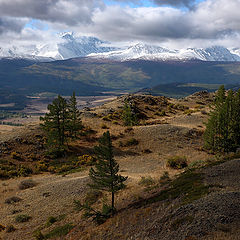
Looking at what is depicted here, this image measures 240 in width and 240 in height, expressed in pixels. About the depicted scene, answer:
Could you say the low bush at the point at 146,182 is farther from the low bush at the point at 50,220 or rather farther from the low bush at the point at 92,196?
the low bush at the point at 50,220

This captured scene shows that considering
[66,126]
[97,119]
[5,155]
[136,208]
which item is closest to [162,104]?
[97,119]

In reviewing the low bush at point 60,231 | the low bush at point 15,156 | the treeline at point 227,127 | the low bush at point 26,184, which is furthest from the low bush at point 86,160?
the low bush at point 60,231

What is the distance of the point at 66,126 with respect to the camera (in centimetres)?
5188

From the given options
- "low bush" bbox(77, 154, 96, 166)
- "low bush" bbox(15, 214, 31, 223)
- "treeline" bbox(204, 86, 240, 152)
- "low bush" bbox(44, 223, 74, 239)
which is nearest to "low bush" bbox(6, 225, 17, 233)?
"low bush" bbox(15, 214, 31, 223)

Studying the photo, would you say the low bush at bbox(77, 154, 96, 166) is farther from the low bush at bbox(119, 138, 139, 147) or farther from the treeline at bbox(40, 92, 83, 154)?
the low bush at bbox(119, 138, 139, 147)

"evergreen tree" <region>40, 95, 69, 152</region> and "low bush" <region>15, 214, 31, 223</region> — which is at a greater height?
"evergreen tree" <region>40, 95, 69, 152</region>

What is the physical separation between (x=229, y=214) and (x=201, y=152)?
35.0m

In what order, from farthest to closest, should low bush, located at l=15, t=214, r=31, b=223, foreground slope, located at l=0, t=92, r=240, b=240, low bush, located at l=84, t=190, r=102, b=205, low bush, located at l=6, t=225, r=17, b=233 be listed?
low bush, located at l=84, t=190, r=102, b=205 → low bush, located at l=15, t=214, r=31, b=223 → low bush, located at l=6, t=225, r=17, b=233 → foreground slope, located at l=0, t=92, r=240, b=240

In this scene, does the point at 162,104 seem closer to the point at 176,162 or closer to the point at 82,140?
the point at 82,140

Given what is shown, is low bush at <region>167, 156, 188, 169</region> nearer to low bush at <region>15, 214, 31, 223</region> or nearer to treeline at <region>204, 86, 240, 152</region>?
treeline at <region>204, 86, 240, 152</region>

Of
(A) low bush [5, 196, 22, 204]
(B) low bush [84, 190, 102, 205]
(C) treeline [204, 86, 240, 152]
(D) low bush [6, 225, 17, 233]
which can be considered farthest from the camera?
(C) treeline [204, 86, 240, 152]

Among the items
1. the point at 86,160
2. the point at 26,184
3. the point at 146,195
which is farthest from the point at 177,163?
the point at 26,184

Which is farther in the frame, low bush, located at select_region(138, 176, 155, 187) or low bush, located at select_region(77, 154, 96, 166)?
low bush, located at select_region(77, 154, 96, 166)

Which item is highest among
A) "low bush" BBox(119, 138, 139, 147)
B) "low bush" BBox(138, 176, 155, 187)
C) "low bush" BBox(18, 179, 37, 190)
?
"low bush" BBox(138, 176, 155, 187)
